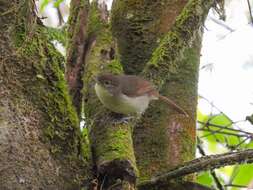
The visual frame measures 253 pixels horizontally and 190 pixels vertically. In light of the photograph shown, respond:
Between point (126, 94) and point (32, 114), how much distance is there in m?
1.78

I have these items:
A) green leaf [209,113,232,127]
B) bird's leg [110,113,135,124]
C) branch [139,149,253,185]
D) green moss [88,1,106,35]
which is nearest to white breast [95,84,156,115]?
bird's leg [110,113,135,124]

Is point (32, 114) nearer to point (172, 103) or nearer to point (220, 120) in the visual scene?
point (172, 103)

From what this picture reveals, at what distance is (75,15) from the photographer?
3508 mm

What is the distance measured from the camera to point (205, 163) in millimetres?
2479

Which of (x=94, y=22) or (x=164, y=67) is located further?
(x=94, y=22)

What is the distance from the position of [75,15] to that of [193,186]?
4.91 ft

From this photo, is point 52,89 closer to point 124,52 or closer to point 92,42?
point 92,42

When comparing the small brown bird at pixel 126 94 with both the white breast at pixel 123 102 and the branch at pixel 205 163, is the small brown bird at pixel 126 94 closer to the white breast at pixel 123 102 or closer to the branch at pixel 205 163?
the white breast at pixel 123 102

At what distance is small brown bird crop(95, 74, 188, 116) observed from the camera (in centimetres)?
323

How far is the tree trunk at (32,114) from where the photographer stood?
2188 millimetres

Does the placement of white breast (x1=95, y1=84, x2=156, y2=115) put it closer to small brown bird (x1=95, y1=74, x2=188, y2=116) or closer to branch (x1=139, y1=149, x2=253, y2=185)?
small brown bird (x1=95, y1=74, x2=188, y2=116)

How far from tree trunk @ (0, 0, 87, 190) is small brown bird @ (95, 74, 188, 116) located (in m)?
0.73

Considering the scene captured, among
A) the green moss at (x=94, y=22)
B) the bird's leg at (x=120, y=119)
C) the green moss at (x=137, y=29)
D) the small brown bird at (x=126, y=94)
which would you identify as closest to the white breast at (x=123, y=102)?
the small brown bird at (x=126, y=94)

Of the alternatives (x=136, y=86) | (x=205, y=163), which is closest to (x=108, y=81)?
(x=136, y=86)
